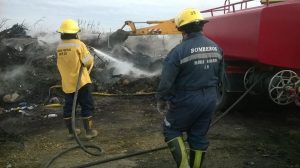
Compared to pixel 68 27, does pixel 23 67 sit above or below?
below

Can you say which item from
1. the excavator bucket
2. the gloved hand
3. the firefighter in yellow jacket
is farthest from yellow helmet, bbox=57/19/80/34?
the excavator bucket

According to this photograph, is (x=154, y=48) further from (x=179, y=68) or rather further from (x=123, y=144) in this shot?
(x=179, y=68)

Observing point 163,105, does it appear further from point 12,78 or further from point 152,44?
point 152,44

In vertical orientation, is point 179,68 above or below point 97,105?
above

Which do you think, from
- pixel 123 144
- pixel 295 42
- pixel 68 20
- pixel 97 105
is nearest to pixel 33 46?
pixel 97 105

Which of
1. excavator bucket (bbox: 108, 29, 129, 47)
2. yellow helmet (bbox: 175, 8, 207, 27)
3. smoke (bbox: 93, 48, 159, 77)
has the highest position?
yellow helmet (bbox: 175, 8, 207, 27)

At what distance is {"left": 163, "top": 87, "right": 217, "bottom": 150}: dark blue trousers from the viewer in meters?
4.40

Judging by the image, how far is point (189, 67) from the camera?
437 cm

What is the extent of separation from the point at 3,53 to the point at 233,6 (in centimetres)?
621

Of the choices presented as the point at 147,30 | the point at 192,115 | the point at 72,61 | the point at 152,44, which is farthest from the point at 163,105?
the point at 152,44

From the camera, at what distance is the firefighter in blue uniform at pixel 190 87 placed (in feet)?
14.3

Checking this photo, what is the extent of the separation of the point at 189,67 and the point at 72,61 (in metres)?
2.78

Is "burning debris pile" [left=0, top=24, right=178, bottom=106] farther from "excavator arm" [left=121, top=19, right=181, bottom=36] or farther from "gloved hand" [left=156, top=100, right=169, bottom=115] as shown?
"gloved hand" [left=156, top=100, right=169, bottom=115]

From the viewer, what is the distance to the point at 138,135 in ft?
22.5
